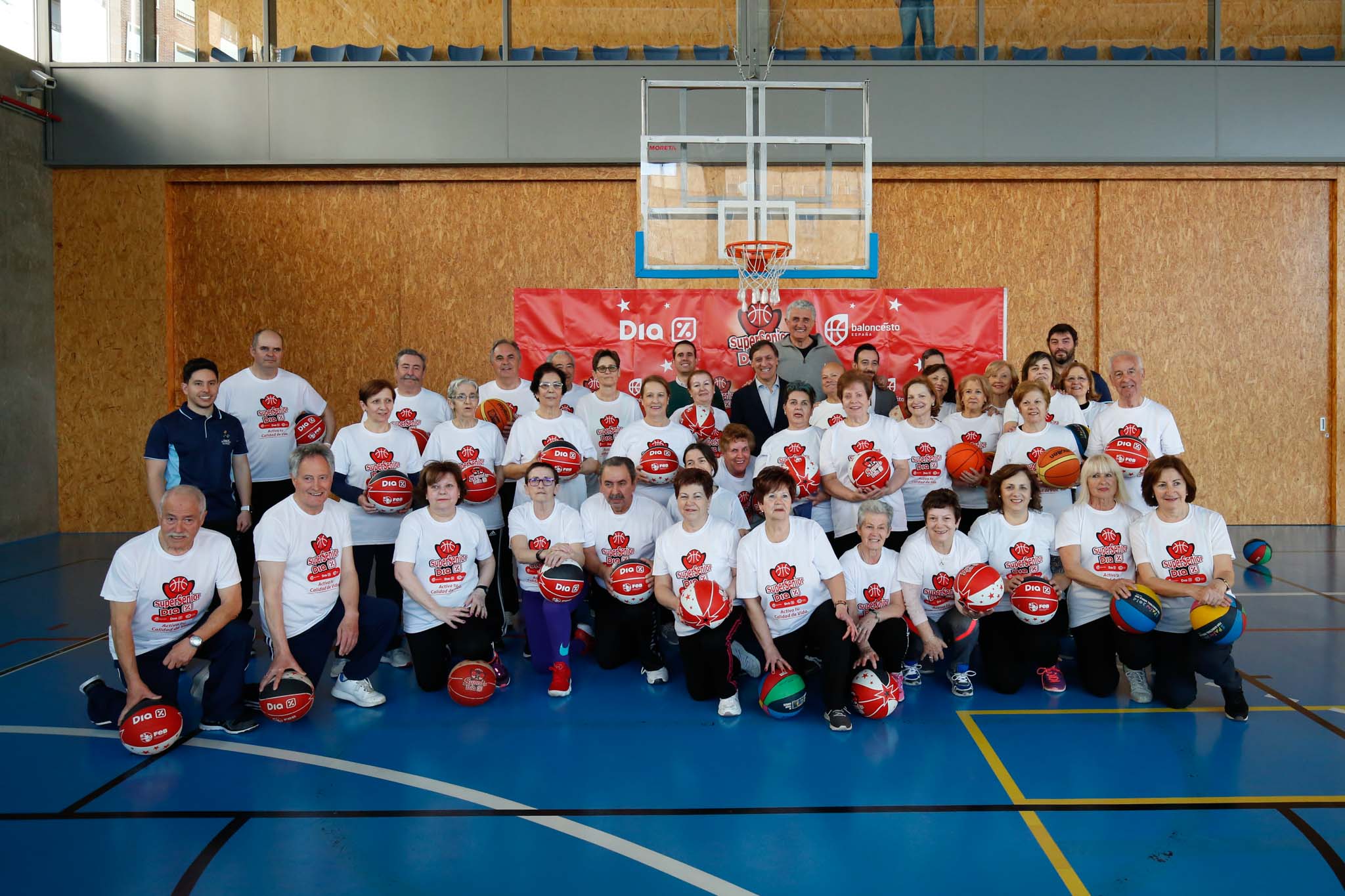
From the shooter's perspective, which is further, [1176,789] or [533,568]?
[533,568]

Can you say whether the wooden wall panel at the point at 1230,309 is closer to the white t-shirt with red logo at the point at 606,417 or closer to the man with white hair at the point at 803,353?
the man with white hair at the point at 803,353

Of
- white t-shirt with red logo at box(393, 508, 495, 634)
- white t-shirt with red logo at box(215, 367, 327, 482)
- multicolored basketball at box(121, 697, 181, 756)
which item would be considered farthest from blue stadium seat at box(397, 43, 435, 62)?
multicolored basketball at box(121, 697, 181, 756)

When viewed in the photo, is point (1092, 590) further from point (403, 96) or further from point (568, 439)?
point (403, 96)

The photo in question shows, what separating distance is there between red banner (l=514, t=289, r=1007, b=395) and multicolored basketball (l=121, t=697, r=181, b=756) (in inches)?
214

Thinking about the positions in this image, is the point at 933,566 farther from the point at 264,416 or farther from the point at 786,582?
the point at 264,416

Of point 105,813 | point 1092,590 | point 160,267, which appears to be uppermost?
point 160,267

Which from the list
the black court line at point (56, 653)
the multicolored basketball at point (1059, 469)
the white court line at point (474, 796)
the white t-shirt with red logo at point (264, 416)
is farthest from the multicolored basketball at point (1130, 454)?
the black court line at point (56, 653)

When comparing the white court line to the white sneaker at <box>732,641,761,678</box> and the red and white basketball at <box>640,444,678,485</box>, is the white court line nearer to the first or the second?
the white sneaker at <box>732,641,761,678</box>

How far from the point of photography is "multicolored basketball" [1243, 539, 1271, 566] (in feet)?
26.2

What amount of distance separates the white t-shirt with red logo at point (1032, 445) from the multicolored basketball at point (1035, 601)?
850 millimetres

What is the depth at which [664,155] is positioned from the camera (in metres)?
8.51

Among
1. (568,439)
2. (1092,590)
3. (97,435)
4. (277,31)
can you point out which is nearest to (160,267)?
(97,435)

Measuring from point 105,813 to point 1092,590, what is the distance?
4849mm

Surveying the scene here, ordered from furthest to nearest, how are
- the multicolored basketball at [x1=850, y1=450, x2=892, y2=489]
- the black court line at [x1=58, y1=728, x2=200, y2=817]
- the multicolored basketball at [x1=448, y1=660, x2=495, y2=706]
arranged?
the multicolored basketball at [x1=850, y1=450, x2=892, y2=489] → the multicolored basketball at [x1=448, y1=660, x2=495, y2=706] → the black court line at [x1=58, y1=728, x2=200, y2=817]
